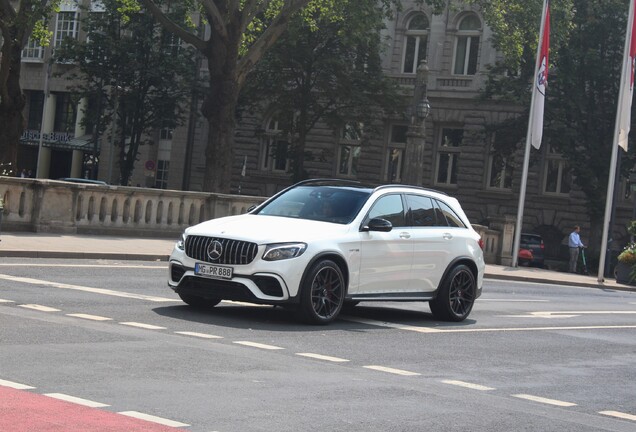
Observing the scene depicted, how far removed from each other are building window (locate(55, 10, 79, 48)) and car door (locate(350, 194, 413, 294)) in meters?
63.3

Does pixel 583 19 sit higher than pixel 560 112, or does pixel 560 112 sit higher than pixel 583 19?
pixel 583 19

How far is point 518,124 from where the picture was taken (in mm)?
55094

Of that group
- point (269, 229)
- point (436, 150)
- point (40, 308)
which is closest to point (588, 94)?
point (436, 150)

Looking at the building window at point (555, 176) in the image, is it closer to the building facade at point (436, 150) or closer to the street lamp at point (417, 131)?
the building facade at point (436, 150)

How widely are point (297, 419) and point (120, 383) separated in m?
1.42

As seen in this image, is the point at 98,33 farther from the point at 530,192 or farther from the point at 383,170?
the point at 530,192

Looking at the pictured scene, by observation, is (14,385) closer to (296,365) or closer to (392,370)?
(296,365)

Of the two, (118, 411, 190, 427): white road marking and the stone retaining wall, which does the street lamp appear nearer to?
the stone retaining wall

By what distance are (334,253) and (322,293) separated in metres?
0.45

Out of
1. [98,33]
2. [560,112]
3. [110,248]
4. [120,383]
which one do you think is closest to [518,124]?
[560,112]

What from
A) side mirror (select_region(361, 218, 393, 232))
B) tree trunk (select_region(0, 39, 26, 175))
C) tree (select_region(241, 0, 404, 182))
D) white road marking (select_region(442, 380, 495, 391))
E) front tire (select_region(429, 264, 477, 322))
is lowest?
white road marking (select_region(442, 380, 495, 391))

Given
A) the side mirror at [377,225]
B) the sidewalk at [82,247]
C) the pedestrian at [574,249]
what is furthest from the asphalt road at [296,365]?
the pedestrian at [574,249]

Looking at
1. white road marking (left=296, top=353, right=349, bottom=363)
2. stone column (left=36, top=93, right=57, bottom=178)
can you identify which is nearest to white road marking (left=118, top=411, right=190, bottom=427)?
white road marking (left=296, top=353, right=349, bottom=363)

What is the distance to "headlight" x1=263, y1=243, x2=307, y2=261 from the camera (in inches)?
530
